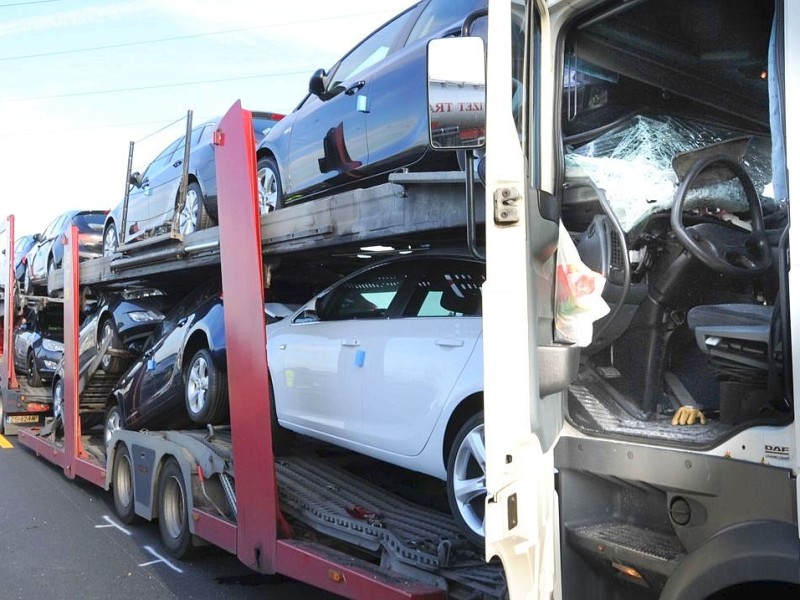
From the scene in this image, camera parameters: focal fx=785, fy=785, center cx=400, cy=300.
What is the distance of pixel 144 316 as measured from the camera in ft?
27.1

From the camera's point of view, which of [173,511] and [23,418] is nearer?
[173,511]

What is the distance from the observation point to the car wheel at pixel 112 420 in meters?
7.82

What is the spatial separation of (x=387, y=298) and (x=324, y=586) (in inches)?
64.7

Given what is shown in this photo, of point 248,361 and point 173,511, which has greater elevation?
point 248,361

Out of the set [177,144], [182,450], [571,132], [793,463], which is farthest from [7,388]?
[793,463]

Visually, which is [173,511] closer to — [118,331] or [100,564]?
[100,564]

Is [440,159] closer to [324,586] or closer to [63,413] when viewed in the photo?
[324,586]

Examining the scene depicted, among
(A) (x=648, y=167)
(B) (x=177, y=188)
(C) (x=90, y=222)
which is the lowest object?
(A) (x=648, y=167)

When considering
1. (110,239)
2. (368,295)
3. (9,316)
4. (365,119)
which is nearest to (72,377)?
(110,239)

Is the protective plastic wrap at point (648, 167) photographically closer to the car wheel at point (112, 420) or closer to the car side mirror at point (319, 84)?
the car side mirror at point (319, 84)

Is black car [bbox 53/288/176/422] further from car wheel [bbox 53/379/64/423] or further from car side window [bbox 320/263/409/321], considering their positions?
car side window [bbox 320/263/409/321]

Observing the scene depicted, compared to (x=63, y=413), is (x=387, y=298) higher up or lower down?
higher up

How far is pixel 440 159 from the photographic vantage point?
3965 millimetres

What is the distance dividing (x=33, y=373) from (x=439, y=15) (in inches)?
399
